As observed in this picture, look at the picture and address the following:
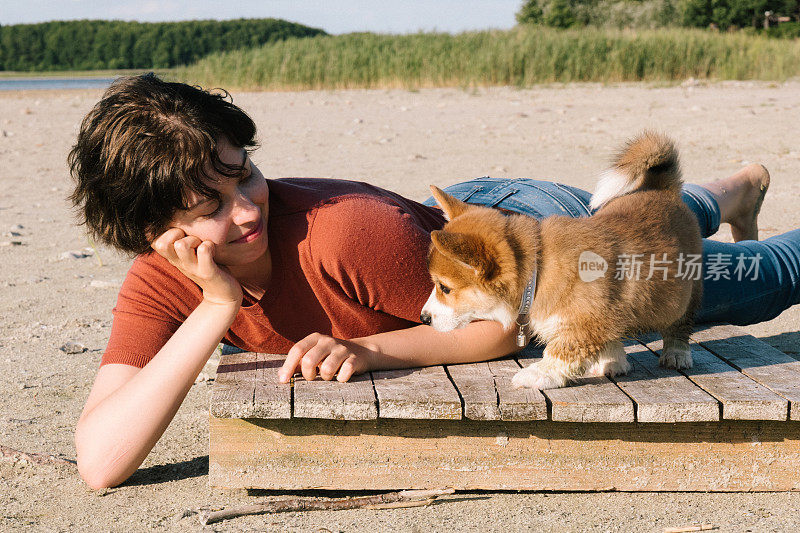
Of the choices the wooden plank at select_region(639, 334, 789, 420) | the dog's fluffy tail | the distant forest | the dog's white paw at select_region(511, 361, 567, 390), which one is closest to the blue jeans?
the dog's fluffy tail

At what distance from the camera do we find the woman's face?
2447 millimetres

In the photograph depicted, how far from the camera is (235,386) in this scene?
2.63 metres

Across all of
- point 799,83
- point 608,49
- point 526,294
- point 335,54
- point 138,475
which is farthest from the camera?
point 335,54

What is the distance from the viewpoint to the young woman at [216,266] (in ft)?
7.95

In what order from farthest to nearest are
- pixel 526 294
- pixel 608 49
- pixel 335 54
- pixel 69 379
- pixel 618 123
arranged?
pixel 335 54 → pixel 608 49 → pixel 618 123 → pixel 69 379 → pixel 526 294

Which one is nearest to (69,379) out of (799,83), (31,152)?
(31,152)

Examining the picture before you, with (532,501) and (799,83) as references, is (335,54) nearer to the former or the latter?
(799,83)

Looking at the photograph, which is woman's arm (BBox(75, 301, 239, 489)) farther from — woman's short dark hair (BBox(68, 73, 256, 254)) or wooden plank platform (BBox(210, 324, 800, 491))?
woman's short dark hair (BBox(68, 73, 256, 254))

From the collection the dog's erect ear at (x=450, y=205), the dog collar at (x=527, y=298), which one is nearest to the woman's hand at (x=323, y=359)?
the dog collar at (x=527, y=298)

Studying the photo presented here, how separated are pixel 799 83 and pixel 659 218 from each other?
563 inches

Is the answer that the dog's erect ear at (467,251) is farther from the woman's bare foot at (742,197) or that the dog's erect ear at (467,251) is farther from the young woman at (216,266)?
the woman's bare foot at (742,197)

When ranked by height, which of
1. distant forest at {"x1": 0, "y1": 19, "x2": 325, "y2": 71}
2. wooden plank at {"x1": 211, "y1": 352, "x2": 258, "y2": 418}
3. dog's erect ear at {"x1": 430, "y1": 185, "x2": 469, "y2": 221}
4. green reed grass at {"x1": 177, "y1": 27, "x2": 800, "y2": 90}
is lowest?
wooden plank at {"x1": 211, "y1": 352, "x2": 258, "y2": 418}

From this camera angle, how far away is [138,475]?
2.89 m

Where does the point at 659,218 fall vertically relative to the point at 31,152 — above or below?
above
